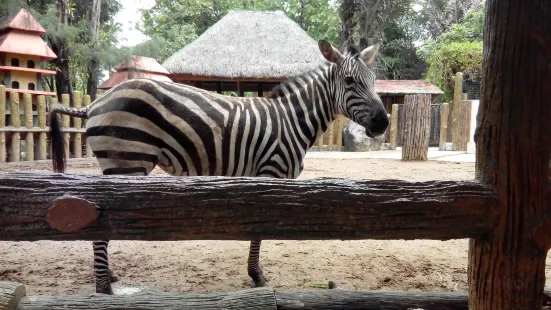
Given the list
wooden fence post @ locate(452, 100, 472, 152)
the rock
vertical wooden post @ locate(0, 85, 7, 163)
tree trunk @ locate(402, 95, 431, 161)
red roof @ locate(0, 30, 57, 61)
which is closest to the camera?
vertical wooden post @ locate(0, 85, 7, 163)

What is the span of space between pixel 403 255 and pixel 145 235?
280 centimetres

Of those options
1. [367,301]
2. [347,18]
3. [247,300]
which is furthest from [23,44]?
[347,18]

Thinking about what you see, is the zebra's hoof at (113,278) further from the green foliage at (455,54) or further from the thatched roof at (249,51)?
the green foliage at (455,54)

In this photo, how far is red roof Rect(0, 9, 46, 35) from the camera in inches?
331

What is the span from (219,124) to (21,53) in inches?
301

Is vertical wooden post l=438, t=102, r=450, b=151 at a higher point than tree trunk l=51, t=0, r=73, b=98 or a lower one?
lower

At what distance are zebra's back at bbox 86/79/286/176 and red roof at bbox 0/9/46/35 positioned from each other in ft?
24.7

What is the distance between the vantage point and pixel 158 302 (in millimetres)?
1748

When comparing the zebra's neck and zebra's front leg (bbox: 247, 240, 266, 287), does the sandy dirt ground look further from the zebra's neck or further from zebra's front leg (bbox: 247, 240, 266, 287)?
the zebra's neck

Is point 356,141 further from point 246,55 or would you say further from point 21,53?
point 21,53

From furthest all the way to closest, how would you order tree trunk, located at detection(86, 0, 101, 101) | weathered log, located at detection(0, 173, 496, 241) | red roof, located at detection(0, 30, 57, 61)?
1. tree trunk, located at detection(86, 0, 101, 101)
2. red roof, located at detection(0, 30, 57, 61)
3. weathered log, located at detection(0, 173, 496, 241)

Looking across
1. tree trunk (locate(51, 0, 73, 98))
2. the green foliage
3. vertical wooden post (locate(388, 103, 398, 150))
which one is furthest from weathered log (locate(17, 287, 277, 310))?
the green foliage

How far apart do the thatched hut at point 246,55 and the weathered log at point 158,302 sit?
12.2 m

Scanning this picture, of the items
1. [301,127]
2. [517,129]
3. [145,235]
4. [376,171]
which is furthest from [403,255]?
[376,171]
